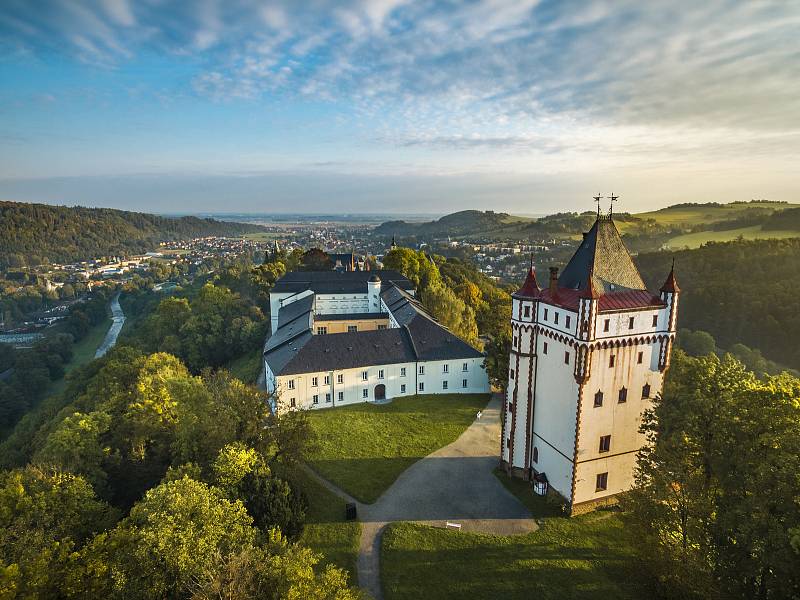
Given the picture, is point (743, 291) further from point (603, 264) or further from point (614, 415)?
point (603, 264)

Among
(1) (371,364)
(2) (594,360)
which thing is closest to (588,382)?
(2) (594,360)

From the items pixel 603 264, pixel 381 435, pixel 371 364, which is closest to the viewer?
pixel 603 264

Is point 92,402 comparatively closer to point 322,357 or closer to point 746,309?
point 322,357

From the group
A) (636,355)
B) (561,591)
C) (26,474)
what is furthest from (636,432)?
(26,474)

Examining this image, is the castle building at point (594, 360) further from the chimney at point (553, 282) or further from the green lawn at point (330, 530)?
the green lawn at point (330, 530)

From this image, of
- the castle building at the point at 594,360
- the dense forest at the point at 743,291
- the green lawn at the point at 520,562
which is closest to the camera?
the green lawn at the point at 520,562

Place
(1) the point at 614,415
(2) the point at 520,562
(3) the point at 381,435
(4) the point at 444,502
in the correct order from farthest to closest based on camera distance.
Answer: (3) the point at 381,435
(4) the point at 444,502
(1) the point at 614,415
(2) the point at 520,562

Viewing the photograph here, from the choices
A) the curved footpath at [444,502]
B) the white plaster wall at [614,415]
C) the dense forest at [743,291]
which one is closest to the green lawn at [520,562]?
the curved footpath at [444,502]
